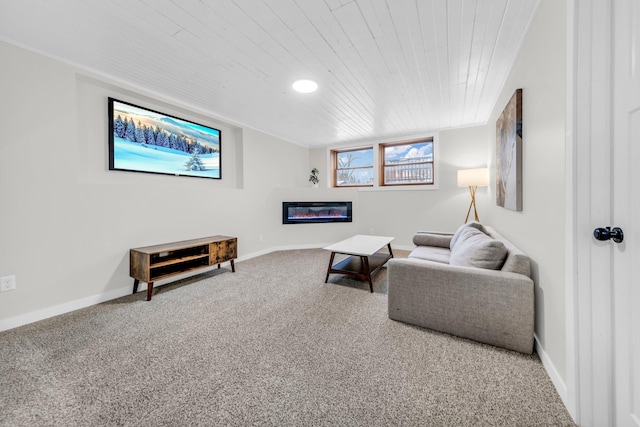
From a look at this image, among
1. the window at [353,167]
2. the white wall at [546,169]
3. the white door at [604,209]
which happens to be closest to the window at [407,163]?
the window at [353,167]

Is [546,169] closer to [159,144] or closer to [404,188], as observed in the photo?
[404,188]

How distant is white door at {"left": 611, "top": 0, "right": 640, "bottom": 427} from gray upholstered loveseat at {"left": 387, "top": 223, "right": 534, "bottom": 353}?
578mm

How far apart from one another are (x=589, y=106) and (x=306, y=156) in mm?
4932

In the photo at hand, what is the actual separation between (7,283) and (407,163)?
5414 mm

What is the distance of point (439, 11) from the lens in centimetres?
160

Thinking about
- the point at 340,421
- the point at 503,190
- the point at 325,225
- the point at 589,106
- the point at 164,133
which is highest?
the point at 164,133

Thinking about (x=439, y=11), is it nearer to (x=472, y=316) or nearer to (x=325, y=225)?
(x=472, y=316)

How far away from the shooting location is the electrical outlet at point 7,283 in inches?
75.7

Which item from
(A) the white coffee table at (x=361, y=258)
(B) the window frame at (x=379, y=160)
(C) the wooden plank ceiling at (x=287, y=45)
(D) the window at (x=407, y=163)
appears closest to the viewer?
(C) the wooden plank ceiling at (x=287, y=45)

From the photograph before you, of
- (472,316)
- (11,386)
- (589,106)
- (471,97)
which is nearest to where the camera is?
(589,106)

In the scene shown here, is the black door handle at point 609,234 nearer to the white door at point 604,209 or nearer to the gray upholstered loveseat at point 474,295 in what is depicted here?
the white door at point 604,209

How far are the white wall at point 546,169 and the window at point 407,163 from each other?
2.89 metres

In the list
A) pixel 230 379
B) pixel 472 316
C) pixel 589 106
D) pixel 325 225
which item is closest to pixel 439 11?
pixel 589 106

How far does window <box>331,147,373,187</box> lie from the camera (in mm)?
5320
